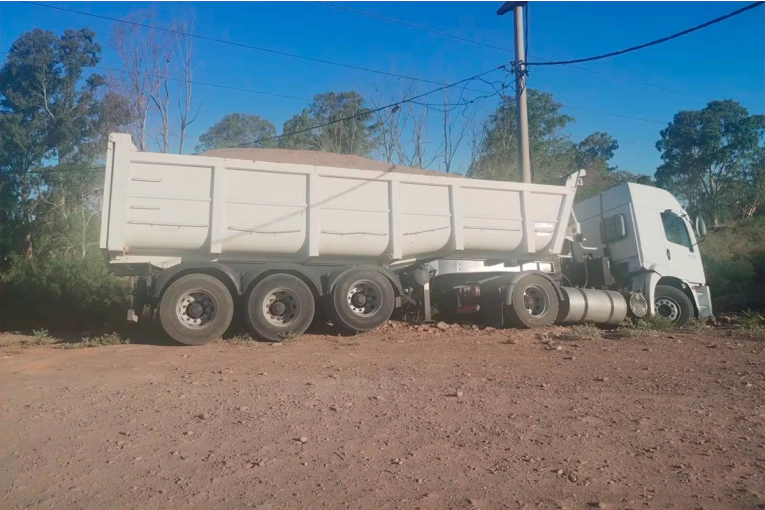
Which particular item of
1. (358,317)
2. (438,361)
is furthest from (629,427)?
(358,317)

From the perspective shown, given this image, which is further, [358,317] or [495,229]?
[495,229]

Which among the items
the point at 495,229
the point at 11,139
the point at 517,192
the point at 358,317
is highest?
the point at 11,139

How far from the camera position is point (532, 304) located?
10.1 metres

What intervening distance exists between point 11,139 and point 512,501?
20.4 m

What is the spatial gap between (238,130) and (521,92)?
22142 mm

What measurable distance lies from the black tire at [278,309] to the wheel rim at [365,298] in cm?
69

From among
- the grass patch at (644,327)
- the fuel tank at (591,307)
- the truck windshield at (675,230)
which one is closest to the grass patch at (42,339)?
the fuel tank at (591,307)

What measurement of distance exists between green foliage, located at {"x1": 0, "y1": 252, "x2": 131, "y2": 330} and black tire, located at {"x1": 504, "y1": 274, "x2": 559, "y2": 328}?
7581mm

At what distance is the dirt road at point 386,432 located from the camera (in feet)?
10.8

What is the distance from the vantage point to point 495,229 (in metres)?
10.2

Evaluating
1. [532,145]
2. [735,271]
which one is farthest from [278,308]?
[532,145]

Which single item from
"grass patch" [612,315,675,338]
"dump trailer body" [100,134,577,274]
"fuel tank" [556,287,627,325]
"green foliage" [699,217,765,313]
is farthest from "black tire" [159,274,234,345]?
"green foliage" [699,217,765,313]

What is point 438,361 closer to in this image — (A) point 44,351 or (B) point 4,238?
(A) point 44,351

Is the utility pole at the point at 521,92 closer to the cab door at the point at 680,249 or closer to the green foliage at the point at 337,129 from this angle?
the cab door at the point at 680,249
